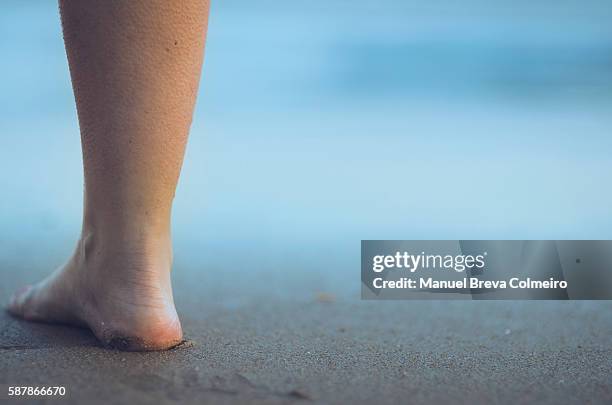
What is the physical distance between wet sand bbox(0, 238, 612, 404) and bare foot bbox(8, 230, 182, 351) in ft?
0.13

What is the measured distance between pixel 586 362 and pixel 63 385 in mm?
875

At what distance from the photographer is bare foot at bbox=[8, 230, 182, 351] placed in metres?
1.09

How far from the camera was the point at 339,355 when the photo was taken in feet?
3.69

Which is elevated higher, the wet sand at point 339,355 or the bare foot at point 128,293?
the bare foot at point 128,293

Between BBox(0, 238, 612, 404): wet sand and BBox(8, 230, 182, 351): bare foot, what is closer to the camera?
BBox(0, 238, 612, 404): wet sand

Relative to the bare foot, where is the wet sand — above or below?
below

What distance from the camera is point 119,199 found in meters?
1.08

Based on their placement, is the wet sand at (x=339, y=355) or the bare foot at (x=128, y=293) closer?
the wet sand at (x=339, y=355)

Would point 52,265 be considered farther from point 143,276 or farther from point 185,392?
point 185,392

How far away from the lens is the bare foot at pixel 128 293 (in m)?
1.09

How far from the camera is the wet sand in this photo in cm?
86

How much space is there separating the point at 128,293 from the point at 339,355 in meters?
0.39

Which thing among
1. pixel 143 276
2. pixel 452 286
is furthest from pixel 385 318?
pixel 143 276

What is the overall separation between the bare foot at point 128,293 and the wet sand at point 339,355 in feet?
0.13
